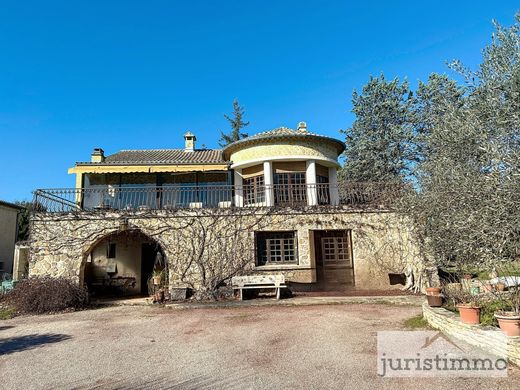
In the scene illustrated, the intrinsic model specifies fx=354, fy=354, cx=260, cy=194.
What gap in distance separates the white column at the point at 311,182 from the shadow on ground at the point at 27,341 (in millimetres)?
13082

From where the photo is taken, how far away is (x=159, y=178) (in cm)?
2267

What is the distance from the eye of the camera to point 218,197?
21.0 meters

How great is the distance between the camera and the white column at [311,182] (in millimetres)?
19500

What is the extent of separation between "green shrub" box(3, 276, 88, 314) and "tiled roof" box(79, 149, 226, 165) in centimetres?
A: 816

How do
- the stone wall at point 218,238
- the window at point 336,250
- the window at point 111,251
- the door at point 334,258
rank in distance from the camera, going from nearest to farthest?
the stone wall at point 218,238 < the door at point 334,258 < the window at point 336,250 < the window at point 111,251

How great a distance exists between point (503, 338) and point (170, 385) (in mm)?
6213

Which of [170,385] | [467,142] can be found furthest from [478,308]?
[170,385]

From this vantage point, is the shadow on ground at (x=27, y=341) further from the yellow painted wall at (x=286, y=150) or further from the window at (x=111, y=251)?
the yellow painted wall at (x=286, y=150)

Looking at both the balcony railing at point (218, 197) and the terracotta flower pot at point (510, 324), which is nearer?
the terracotta flower pot at point (510, 324)

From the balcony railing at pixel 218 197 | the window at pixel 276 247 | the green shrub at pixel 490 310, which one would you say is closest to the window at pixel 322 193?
the balcony railing at pixel 218 197

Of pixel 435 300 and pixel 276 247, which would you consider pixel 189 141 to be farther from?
pixel 435 300

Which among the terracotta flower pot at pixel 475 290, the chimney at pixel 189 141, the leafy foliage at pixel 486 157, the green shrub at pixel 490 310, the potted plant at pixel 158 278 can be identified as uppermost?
the chimney at pixel 189 141

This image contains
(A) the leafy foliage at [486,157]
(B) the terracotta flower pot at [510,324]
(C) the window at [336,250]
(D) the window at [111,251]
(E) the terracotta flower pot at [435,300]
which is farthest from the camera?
(D) the window at [111,251]

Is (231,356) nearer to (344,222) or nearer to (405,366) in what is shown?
(405,366)
